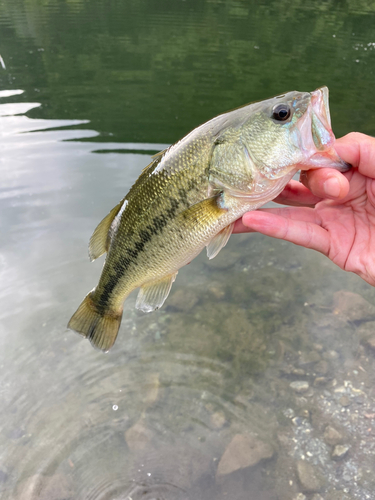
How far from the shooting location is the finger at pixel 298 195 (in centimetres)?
301

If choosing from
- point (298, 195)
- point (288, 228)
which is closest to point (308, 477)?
point (288, 228)

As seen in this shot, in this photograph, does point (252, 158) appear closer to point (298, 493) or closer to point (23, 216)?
point (298, 493)

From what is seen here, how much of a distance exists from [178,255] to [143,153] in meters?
6.12

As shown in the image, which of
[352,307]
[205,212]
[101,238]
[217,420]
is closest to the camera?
[205,212]

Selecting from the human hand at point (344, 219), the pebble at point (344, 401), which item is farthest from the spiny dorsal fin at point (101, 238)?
the pebble at point (344, 401)

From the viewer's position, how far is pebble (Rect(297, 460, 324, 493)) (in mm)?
3270

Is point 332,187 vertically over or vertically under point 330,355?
over

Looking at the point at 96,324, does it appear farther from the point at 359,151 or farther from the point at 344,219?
the point at 359,151

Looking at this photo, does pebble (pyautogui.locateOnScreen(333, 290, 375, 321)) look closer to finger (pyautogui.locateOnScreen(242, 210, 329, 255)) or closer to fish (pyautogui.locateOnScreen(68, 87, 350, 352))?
finger (pyautogui.locateOnScreen(242, 210, 329, 255))

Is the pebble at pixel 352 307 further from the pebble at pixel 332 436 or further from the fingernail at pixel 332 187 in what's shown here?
the fingernail at pixel 332 187

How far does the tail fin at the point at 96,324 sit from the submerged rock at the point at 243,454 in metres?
1.73

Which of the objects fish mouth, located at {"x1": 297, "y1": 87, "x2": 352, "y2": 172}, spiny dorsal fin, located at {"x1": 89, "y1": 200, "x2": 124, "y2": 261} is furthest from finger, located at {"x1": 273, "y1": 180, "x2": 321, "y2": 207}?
spiny dorsal fin, located at {"x1": 89, "y1": 200, "x2": 124, "y2": 261}

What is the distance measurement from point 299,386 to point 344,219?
2.18 m

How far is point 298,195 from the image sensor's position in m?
3.05
